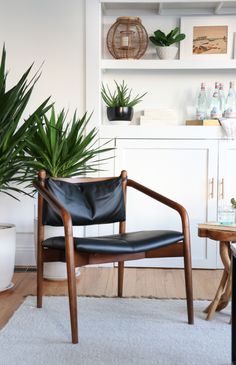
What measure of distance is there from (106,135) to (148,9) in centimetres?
110

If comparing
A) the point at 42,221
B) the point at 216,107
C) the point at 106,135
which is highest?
the point at 216,107

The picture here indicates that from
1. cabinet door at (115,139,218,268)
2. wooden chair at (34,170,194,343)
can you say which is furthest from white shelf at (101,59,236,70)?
wooden chair at (34,170,194,343)

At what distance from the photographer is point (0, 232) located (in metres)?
2.70

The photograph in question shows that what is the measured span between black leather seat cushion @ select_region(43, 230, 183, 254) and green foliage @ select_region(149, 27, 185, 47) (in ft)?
5.62

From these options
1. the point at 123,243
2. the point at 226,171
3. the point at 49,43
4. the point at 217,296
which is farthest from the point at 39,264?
the point at 49,43

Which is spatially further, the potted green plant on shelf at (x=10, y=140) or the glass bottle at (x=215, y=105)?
the glass bottle at (x=215, y=105)

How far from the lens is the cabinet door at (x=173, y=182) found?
333cm

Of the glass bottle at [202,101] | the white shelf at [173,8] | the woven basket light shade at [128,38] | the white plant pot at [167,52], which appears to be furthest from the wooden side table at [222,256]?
the white shelf at [173,8]

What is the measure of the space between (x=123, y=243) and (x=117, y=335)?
41 centimetres

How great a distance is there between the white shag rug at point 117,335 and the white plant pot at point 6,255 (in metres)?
0.26

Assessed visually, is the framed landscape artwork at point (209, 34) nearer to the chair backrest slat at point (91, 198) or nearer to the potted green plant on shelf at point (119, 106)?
the potted green plant on shelf at point (119, 106)

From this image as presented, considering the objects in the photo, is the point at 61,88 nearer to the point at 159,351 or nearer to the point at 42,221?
the point at 42,221

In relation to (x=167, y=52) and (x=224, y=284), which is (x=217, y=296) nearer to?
(x=224, y=284)

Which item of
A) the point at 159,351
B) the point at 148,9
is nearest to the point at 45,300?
the point at 159,351
